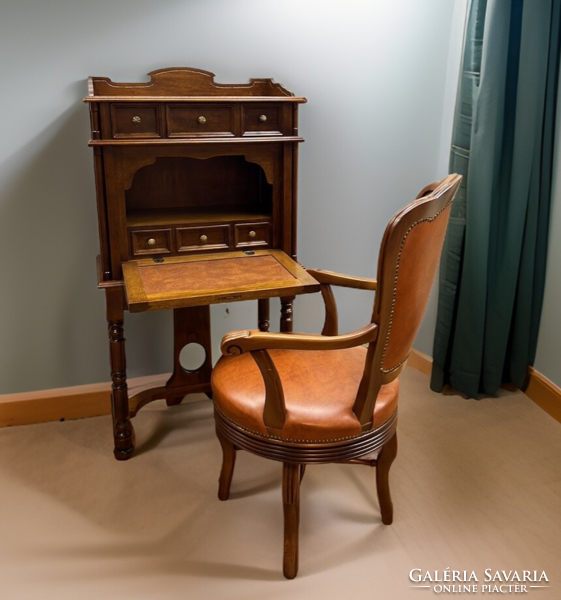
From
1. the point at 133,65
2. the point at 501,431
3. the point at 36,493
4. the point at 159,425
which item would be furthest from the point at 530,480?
the point at 133,65

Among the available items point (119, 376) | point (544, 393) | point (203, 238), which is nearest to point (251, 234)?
point (203, 238)

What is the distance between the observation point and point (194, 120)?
2.09 m

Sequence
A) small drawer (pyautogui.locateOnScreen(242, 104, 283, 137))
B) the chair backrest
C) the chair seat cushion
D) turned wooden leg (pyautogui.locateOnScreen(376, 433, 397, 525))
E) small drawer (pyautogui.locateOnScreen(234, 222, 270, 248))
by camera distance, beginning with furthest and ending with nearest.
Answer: small drawer (pyautogui.locateOnScreen(234, 222, 270, 248)), small drawer (pyautogui.locateOnScreen(242, 104, 283, 137)), turned wooden leg (pyautogui.locateOnScreen(376, 433, 397, 525)), the chair seat cushion, the chair backrest

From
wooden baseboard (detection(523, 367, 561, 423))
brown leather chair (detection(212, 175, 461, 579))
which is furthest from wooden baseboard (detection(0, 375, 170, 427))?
wooden baseboard (detection(523, 367, 561, 423))

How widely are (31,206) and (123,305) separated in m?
0.56

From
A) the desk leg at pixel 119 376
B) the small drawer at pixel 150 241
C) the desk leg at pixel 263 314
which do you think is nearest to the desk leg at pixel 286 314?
the desk leg at pixel 263 314

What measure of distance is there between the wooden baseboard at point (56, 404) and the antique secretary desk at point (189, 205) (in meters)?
0.20

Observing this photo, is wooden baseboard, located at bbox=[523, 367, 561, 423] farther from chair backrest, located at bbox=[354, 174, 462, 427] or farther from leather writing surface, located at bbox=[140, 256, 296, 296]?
leather writing surface, located at bbox=[140, 256, 296, 296]

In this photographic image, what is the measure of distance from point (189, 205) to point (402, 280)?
3.69 feet

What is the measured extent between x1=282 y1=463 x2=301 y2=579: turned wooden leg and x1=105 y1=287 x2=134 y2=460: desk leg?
738mm

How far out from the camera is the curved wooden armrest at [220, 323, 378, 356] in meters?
1.59

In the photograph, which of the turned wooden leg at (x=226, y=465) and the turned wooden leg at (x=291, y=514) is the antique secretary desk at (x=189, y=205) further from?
the turned wooden leg at (x=291, y=514)

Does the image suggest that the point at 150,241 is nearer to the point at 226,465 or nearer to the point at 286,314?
the point at 286,314

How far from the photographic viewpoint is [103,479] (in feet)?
7.21
